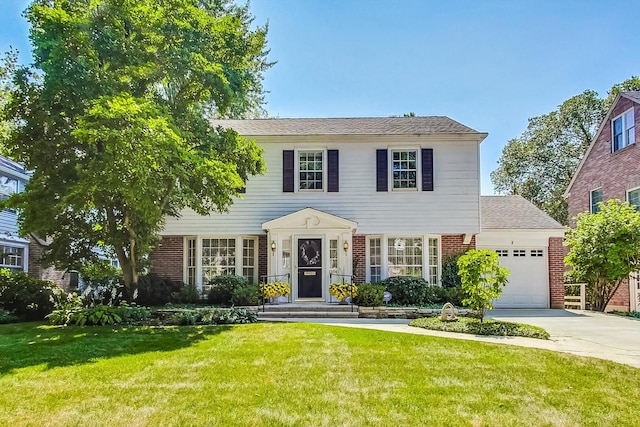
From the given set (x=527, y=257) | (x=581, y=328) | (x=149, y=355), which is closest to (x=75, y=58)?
(x=149, y=355)

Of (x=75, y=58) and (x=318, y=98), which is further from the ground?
(x=318, y=98)

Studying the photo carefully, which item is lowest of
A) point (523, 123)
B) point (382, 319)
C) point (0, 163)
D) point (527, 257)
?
point (382, 319)

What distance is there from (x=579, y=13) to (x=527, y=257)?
8021 mm

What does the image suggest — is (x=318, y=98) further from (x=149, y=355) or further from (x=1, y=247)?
(x=149, y=355)

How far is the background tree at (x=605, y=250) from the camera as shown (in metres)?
15.0

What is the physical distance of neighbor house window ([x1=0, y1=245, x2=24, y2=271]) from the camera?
16.4 metres

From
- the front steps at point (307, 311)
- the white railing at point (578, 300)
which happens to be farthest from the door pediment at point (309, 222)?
the white railing at point (578, 300)

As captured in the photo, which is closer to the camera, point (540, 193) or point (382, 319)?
point (382, 319)

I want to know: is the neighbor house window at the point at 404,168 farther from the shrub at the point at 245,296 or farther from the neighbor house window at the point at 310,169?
the shrub at the point at 245,296

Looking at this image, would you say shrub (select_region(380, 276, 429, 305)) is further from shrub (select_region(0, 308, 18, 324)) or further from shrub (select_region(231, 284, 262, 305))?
shrub (select_region(0, 308, 18, 324))

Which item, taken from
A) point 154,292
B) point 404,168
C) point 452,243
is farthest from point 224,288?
point 452,243

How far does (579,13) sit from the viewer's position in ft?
40.2

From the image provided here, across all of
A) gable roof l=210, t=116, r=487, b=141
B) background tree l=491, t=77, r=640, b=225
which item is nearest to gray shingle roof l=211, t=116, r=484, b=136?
gable roof l=210, t=116, r=487, b=141

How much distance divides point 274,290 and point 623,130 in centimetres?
Answer: 1404
